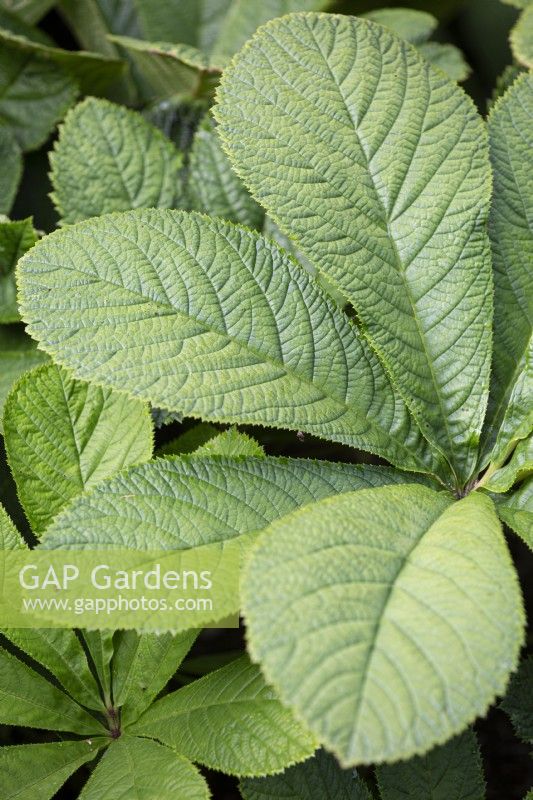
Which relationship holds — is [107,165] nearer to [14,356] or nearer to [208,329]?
[14,356]

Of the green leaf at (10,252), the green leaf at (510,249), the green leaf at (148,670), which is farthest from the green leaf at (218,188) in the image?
the green leaf at (148,670)

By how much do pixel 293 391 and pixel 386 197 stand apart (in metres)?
0.24

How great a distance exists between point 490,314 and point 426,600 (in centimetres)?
35

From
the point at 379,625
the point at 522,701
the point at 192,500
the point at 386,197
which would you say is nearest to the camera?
the point at 379,625

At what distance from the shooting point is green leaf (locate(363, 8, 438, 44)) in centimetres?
123

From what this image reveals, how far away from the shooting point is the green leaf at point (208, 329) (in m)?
0.69

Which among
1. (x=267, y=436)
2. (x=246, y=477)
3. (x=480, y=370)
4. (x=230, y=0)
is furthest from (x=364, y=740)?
(x=230, y=0)

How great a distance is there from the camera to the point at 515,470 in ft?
2.37

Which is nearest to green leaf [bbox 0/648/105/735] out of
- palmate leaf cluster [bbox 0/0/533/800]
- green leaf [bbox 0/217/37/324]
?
palmate leaf cluster [bbox 0/0/533/800]

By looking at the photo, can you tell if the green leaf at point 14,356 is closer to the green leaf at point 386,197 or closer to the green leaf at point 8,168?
the green leaf at point 8,168

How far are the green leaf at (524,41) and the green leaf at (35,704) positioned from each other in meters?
0.98

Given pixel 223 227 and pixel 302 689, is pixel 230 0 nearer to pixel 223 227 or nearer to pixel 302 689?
pixel 223 227

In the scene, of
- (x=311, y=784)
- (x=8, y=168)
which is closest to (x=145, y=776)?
(x=311, y=784)

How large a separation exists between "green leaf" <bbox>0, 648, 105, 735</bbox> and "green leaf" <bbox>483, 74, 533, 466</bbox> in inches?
19.3
